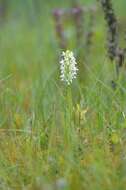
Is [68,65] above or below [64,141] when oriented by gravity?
above

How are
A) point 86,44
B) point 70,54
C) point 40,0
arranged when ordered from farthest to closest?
point 40,0 → point 86,44 → point 70,54

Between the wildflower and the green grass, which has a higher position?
the wildflower

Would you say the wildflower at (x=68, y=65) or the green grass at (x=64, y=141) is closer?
the green grass at (x=64, y=141)

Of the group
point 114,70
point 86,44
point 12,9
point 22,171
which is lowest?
point 22,171

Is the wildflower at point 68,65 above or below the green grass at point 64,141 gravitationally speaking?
above

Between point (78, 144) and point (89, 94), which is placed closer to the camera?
point (78, 144)

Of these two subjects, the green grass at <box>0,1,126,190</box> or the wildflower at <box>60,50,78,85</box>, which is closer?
the green grass at <box>0,1,126,190</box>

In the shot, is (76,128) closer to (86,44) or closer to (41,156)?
(41,156)

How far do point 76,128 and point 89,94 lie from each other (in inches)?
8.9

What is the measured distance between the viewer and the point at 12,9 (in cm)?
757

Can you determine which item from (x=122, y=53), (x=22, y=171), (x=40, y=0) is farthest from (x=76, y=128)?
(x=40, y=0)

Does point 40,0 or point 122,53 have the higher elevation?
point 40,0

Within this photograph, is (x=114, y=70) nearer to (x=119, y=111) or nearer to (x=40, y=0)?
(x=119, y=111)

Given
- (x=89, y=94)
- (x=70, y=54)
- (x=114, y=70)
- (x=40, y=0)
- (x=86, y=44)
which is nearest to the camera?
(x=70, y=54)
